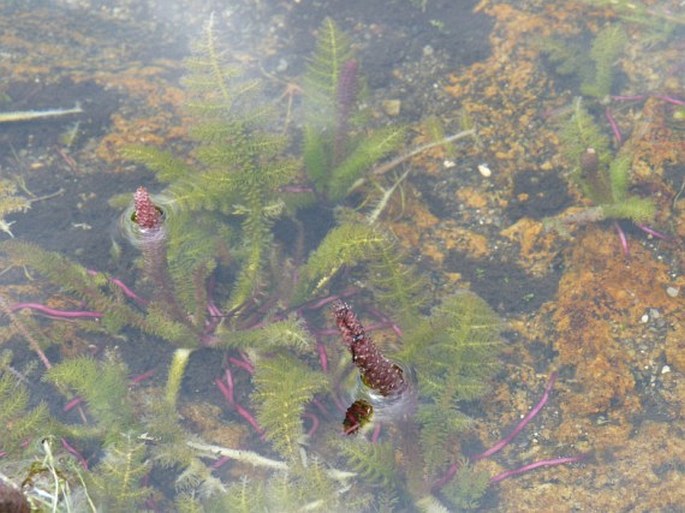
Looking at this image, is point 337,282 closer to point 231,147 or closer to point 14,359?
point 231,147

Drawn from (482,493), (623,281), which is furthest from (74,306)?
(623,281)

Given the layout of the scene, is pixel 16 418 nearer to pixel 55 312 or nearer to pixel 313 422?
pixel 55 312

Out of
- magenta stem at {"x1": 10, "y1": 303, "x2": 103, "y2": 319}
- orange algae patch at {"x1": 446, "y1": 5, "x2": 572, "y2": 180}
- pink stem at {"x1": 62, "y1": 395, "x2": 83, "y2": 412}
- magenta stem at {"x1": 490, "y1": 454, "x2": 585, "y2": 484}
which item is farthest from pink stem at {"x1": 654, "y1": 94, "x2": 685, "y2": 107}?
pink stem at {"x1": 62, "y1": 395, "x2": 83, "y2": 412}

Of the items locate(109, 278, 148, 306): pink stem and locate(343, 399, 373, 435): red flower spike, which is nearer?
locate(343, 399, 373, 435): red flower spike

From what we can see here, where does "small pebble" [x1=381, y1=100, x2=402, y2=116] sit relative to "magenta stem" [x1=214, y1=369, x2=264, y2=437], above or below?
above

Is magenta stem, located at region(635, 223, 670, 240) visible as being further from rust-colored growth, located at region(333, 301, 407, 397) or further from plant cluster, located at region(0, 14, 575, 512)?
rust-colored growth, located at region(333, 301, 407, 397)

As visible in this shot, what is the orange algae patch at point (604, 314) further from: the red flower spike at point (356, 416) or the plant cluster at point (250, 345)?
the red flower spike at point (356, 416)

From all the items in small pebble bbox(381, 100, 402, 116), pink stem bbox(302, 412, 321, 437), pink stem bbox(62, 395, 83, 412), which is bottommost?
pink stem bbox(302, 412, 321, 437)
